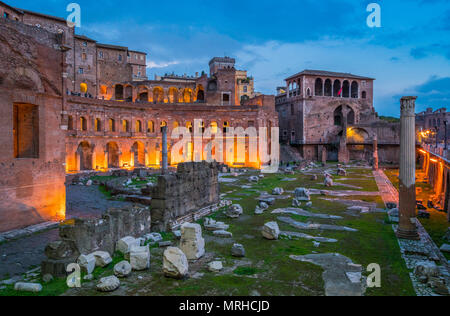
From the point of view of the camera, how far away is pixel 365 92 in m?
57.6

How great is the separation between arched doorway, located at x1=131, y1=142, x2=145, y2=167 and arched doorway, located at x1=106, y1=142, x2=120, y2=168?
218 centimetres

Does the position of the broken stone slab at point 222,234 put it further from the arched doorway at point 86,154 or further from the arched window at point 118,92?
the arched window at point 118,92

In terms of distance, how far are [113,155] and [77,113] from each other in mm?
7944

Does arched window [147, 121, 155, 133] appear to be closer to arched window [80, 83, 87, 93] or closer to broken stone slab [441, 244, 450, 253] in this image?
arched window [80, 83, 87, 93]

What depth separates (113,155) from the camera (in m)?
41.3

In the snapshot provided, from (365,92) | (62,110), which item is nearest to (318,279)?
(62,110)

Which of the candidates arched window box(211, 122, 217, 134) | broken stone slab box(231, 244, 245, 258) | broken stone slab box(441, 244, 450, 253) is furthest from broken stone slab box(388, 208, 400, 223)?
arched window box(211, 122, 217, 134)

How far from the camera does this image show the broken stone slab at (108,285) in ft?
22.4

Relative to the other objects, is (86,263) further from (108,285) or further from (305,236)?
(305,236)

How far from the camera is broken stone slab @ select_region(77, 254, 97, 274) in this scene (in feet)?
25.6

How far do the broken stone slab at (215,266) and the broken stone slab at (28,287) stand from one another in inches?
152

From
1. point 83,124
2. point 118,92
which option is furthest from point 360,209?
point 118,92

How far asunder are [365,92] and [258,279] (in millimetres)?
57782
